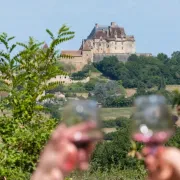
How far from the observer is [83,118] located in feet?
6.88

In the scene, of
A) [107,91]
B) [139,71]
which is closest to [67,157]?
[107,91]

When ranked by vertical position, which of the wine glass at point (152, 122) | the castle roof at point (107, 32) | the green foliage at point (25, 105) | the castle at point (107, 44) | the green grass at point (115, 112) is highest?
the wine glass at point (152, 122)

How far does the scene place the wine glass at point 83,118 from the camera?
6.66ft

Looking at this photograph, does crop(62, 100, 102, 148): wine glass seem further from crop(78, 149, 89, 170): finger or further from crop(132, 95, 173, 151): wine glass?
crop(132, 95, 173, 151): wine glass

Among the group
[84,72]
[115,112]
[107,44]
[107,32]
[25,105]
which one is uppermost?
[25,105]

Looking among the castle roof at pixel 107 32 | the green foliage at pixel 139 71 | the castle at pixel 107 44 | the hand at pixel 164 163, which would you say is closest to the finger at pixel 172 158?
the hand at pixel 164 163

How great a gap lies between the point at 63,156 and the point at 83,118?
0.45 ft

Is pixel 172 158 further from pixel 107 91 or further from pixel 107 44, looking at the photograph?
pixel 107 44

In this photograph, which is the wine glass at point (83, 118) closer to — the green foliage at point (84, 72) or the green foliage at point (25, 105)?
the green foliage at point (25, 105)

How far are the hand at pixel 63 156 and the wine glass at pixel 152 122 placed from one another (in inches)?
6.4

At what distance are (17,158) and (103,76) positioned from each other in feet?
440

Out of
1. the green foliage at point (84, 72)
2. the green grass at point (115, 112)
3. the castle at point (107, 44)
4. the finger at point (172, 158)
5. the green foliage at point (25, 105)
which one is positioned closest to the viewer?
the finger at point (172, 158)

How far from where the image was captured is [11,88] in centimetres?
1070

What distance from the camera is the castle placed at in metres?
150
